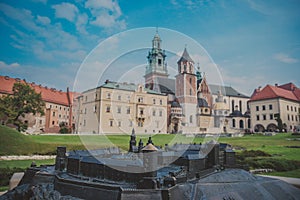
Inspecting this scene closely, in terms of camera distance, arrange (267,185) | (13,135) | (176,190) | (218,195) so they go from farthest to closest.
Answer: (13,135) < (267,185) < (218,195) < (176,190)

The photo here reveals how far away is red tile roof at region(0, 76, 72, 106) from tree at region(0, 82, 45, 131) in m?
10.7

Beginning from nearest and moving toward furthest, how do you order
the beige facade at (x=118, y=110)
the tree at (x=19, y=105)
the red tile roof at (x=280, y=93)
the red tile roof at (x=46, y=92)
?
the beige facade at (x=118, y=110)
the tree at (x=19, y=105)
the red tile roof at (x=46, y=92)
the red tile roof at (x=280, y=93)

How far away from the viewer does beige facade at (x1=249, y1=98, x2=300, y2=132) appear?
196ft

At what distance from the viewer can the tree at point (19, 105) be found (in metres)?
47.6

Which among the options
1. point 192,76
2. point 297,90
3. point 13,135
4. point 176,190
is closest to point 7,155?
point 13,135

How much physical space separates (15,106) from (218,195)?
172 ft

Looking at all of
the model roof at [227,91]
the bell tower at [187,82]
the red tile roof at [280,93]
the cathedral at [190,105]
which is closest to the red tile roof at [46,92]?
the cathedral at [190,105]

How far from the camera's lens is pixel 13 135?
31.9 metres

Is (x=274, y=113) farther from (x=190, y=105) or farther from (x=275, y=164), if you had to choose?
(x=275, y=164)

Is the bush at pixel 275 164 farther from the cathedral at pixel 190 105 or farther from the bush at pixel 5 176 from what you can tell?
the cathedral at pixel 190 105

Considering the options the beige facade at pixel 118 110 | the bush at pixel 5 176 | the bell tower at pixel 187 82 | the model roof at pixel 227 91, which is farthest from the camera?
the model roof at pixel 227 91

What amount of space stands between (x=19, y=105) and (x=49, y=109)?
17.2 meters

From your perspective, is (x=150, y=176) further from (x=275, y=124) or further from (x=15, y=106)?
(x=275, y=124)

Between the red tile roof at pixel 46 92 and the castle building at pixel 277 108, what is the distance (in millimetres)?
59622
